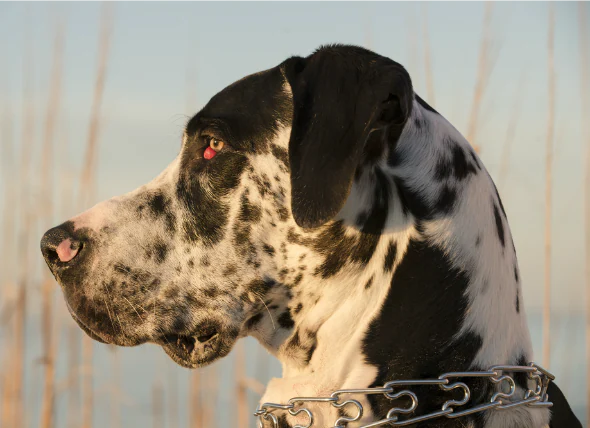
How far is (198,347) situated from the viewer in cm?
193

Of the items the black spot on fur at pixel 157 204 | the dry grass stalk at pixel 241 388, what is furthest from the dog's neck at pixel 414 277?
the dry grass stalk at pixel 241 388

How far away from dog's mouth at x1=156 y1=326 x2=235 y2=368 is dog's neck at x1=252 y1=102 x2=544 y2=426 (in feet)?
0.70

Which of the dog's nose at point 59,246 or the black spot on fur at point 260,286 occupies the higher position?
the dog's nose at point 59,246

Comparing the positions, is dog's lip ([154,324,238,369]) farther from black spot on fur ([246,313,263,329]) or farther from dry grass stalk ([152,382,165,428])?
dry grass stalk ([152,382,165,428])

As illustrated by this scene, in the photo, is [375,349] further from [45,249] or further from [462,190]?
[45,249]

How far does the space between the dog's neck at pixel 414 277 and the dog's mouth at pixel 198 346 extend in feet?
0.70

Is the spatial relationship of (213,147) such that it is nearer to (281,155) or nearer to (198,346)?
(281,155)

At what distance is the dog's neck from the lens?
1625 millimetres

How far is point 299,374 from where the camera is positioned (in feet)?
6.07

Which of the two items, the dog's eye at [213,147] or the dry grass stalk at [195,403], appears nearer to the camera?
the dog's eye at [213,147]

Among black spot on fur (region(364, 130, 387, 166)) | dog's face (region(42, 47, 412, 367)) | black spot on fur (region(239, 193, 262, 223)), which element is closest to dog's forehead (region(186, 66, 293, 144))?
dog's face (region(42, 47, 412, 367))

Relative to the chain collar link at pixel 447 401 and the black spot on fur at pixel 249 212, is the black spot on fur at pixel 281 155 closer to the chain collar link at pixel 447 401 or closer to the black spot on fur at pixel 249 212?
the black spot on fur at pixel 249 212

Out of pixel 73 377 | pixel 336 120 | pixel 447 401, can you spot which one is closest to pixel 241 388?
pixel 73 377

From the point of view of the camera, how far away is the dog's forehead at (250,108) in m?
1.87
